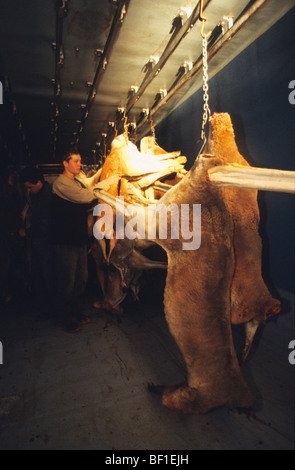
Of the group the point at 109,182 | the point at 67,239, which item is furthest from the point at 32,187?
the point at 109,182

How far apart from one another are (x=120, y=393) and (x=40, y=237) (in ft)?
9.82

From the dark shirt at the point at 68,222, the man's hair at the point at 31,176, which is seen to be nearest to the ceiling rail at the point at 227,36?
the dark shirt at the point at 68,222

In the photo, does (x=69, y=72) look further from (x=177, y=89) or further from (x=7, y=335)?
(x=7, y=335)

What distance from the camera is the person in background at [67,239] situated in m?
3.98

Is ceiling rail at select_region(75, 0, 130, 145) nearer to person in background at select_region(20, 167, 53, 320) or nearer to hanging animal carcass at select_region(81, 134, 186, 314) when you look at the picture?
hanging animal carcass at select_region(81, 134, 186, 314)

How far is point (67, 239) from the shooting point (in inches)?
163

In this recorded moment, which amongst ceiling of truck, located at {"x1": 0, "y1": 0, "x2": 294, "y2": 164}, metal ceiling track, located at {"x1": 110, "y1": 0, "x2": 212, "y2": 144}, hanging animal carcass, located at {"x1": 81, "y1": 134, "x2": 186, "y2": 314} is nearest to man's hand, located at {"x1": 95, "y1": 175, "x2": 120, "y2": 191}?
hanging animal carcass, located at {"x1": 81, "y1": 134, "x2": 186, "y2": 314}

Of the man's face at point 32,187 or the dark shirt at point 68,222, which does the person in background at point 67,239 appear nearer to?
the dark shirt at point 68,222

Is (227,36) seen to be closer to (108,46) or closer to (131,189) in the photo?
(108,46)

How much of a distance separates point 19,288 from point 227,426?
4.85 metres

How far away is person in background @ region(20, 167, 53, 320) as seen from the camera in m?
4.57

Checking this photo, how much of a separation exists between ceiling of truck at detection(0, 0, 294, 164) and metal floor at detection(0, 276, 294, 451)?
308 cm

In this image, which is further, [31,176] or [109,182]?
[31,176]
